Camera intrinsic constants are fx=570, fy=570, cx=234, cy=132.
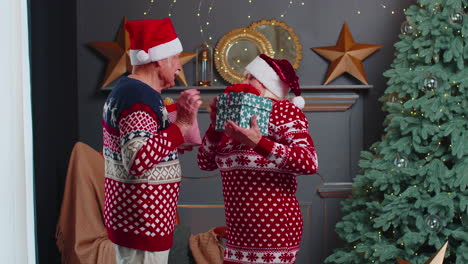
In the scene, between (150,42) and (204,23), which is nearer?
(150,42)

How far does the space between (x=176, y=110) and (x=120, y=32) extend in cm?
249

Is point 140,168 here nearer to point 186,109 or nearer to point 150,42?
point 186,109

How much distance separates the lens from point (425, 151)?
3.28 m

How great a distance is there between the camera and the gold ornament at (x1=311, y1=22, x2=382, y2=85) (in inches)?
165

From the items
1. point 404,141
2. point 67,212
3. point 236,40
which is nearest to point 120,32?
point 236,40

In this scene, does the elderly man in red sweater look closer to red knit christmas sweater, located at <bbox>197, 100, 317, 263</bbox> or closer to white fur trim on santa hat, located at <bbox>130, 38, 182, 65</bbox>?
white fur trim on santa hat, located at <bbox>130, 38, 182, 65</bbox>

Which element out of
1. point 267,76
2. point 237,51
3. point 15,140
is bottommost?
point 15,140

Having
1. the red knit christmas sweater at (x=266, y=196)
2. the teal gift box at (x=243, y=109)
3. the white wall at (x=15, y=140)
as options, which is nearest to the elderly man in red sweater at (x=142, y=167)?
the teal gift box at (x=243, y=109)

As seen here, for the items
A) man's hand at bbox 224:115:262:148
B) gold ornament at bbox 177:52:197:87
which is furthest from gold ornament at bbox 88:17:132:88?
man's hand at bbox 224:115:262:148

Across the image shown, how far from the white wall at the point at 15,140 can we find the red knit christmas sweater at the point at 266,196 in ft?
3.74

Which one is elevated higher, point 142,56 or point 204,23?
point 204,23

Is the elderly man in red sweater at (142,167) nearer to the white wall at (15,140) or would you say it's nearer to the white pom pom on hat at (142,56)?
the white pom pom on hat at (142,56)

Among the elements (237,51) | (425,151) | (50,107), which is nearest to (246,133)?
(425,151)

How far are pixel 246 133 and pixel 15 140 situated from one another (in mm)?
1389
